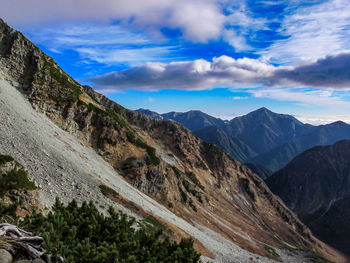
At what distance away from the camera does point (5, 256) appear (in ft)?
26.3

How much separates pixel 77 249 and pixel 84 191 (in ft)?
87.6

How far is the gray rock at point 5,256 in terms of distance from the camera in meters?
7.88

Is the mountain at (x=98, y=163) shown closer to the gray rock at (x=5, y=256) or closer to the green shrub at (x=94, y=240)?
the green shrub at (x=94, y=240)

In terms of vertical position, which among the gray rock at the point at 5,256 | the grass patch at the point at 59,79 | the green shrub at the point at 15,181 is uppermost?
the grass patch at the point at 59,79

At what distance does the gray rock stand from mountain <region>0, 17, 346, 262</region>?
58.9 feet

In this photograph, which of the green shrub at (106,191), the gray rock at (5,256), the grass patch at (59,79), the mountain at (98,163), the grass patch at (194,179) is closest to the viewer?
the gray rock at (5,256)

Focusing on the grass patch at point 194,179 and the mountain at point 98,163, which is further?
the grass patch at point 194,179

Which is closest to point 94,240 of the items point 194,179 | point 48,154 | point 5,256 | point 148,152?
point 5,256

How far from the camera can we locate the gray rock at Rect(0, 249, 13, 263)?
7.88 meters

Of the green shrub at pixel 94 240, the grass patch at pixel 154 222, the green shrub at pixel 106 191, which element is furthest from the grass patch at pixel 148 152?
the green shrub at pixel 94 240

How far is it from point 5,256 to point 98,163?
161 feet

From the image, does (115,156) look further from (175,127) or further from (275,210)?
(275,210)

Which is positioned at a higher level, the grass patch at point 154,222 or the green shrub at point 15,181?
the green shrub at point 15,181

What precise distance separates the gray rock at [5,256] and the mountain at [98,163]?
17.9 meters
